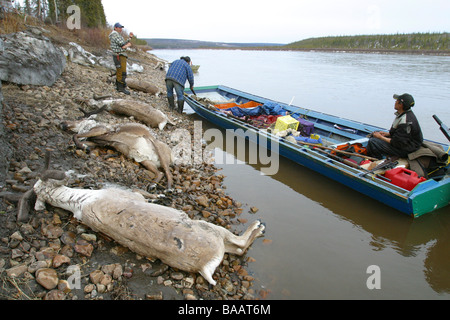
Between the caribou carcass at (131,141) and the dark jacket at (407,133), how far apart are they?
508 cm

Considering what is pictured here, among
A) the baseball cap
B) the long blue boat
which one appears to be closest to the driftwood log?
the long blue boat

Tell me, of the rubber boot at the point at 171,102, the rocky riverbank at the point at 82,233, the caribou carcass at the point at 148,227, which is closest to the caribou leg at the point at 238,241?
the caribou carcass at the point at 148,227

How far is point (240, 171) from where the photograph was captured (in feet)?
24.8

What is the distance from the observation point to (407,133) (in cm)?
580

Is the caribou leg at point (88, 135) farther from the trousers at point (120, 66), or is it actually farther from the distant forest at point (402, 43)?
the distant forest at point (402, 43)

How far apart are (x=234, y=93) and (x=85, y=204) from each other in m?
10.0

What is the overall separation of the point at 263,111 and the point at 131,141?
17.5 ft

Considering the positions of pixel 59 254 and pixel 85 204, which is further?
pixel 85 204

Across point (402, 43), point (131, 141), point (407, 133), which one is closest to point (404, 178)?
point (407, 133)

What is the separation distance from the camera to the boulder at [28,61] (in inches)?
274

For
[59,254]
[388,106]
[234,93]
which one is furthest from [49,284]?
[388,106]

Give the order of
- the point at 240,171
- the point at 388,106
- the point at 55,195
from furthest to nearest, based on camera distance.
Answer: the point at 388,106, the point at 240,171, the point at 55,195

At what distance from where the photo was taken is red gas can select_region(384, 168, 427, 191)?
519cm

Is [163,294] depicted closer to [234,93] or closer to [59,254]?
[59,254]
